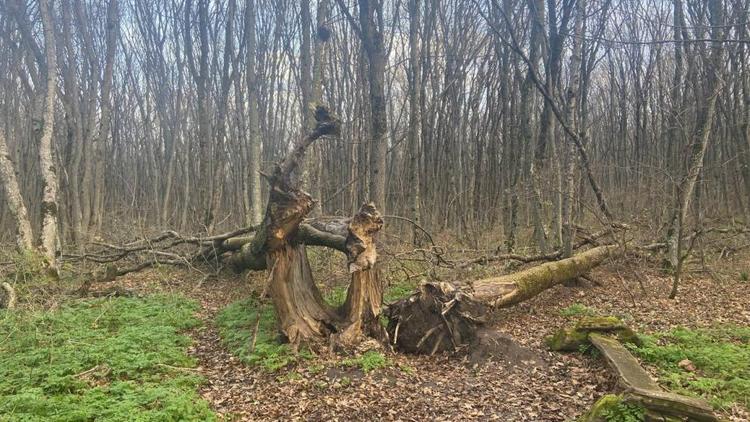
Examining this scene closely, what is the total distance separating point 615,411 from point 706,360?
1957 mm

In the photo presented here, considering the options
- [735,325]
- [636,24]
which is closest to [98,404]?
[735,325]

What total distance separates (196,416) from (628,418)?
3703mm

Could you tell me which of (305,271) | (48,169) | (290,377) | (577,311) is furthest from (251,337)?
(48,169)

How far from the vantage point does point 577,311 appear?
25.2 ft

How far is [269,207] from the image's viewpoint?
6.94 metres

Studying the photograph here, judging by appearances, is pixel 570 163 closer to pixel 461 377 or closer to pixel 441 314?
pixel 441 314

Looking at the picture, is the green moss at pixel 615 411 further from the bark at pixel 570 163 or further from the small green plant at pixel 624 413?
the bark at pixel 570 163

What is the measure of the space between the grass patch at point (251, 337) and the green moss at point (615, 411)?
10.6ft

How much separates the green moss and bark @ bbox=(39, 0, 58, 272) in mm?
9575

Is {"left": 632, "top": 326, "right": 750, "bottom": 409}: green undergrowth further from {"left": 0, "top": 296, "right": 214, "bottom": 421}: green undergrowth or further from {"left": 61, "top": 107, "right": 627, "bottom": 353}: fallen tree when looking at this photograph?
{"left": 0, "top": 296, "right": 214, "bottom": 421}: green undergrowth

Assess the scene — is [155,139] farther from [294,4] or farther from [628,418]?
[628,418]

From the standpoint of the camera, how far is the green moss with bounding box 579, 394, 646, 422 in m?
3.97

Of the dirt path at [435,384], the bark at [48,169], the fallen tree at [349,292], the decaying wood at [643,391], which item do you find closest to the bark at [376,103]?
the fallen tree at [349,292]

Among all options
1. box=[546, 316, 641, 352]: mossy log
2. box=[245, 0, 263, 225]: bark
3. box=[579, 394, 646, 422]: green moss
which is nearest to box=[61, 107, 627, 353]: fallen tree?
box=[546, 316, 641, 352]: mossy log
